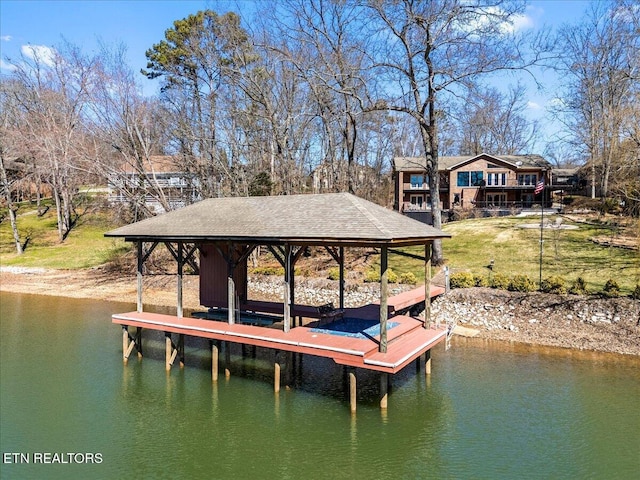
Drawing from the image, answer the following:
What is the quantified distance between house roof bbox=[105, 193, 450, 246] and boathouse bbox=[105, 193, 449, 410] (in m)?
0.03

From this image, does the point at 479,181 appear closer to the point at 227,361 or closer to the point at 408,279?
the point at 408,279

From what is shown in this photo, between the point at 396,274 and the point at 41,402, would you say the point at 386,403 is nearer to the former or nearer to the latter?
the point at 41,402

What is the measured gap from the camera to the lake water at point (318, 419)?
855cm

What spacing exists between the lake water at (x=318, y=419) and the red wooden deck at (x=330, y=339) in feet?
4.30

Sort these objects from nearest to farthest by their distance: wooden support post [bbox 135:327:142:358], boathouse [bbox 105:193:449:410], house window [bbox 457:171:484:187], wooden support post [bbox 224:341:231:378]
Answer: boathouse [bbox 105:193:449:410] < wooden support post [bbox 224:341:231:378] < wooden support post [bbox 135:327:142:358] < house window [bbox 457:171:484:187]

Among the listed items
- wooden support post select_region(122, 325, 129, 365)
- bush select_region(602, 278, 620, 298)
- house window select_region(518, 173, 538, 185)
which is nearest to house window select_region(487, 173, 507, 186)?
house window select_region(518, 173, 538, 185)

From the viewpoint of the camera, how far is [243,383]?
41.7 feet

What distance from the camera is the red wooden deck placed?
34.0 feet

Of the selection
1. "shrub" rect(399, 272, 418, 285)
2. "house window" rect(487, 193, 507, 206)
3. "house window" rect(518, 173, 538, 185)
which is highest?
"house window" rect(518, 173, 538, 185)

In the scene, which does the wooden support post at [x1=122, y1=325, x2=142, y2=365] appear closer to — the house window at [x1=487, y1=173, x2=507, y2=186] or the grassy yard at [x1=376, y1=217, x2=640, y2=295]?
the grassy yard at [x1=376, y1=217, x2=640, y2=295]

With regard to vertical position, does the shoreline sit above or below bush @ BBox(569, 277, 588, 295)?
below

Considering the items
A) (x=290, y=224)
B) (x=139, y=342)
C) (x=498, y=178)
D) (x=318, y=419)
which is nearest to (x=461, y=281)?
(x=290, y=224)

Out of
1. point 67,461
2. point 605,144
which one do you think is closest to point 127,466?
point 67,461

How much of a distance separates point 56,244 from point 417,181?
31.3 meters
